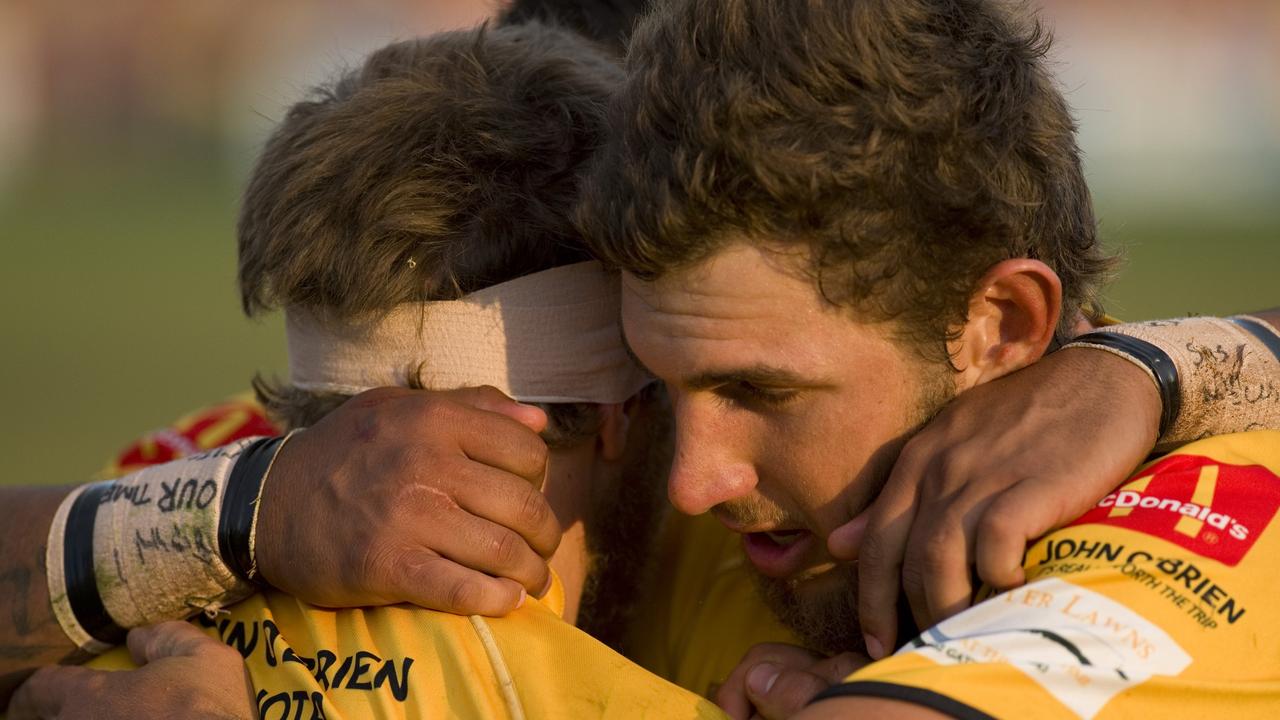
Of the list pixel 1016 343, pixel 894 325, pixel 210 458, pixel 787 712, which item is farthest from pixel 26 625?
pixel 1016 343

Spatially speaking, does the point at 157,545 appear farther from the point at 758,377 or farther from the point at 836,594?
the point at 836,594

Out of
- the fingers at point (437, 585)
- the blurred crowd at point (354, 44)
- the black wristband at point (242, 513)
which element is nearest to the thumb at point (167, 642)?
the black wristband at point (242, 513)

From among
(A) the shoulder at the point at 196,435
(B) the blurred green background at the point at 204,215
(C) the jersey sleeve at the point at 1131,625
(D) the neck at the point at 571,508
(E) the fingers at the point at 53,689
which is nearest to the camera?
(C) the jersey sleeve at the point at 1131,625

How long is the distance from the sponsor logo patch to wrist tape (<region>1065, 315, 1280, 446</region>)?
4.9 inches

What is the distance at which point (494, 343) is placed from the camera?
323cm

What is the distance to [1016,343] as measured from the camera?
2.94 metres

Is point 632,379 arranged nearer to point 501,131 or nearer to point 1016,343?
point 501,131

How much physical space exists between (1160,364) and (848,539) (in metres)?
0.70

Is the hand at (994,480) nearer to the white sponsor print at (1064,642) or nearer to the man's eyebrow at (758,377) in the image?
the white sponsor print at (1064,642)

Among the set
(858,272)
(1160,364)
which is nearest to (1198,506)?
(1160,364)

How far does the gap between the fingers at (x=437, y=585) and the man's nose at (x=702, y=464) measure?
45 cm

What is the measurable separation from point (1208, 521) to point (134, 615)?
7.43 feet

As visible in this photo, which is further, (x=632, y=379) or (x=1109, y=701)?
(x=632, y=379)

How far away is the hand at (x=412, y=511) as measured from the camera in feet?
9.19
